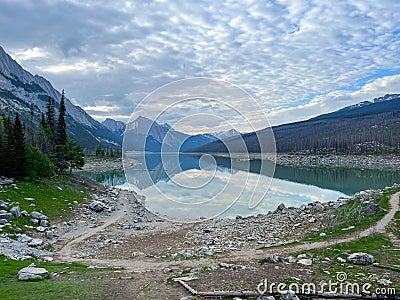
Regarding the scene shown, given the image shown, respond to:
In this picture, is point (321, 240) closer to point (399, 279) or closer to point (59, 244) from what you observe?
point (399, 279)

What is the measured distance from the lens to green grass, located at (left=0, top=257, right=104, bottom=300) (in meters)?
9.94

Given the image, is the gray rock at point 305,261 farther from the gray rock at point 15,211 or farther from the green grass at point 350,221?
the gray rock at point 15,211

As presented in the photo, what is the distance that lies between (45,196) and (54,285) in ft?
71.2

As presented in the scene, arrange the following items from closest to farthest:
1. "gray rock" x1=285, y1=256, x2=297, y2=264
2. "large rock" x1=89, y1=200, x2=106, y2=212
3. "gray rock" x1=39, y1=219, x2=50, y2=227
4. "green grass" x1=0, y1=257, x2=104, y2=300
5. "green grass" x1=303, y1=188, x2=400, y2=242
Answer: "green grass" x1=0, y1=257, x2=104, y2=300, "gray rock" x1=285, y1=256, x2=297, y2=264, "green grass" x1=303, y1=188, x2=400, y2=242, "gray rock" x1=39, y1=219, x2=50, y2=227, "large rock" x1=89, y1=200, x2=106, y2=212

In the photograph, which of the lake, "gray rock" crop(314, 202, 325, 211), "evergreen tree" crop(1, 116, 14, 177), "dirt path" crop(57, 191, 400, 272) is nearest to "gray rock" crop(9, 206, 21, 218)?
"dirt path" crop(57, 191, 400, 272)

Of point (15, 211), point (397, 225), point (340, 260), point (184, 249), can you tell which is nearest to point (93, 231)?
point (15, 211)

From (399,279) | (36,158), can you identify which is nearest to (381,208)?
(399,279)

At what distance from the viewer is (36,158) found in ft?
115

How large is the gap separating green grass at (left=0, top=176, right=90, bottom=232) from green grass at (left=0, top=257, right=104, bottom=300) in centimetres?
824

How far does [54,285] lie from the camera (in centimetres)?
1103

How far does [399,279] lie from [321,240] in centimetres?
746

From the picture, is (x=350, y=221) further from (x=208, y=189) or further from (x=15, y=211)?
(x=15, y=211)

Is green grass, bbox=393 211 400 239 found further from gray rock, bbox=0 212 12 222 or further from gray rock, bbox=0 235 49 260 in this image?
gray rock, bbox=0 212 12 222

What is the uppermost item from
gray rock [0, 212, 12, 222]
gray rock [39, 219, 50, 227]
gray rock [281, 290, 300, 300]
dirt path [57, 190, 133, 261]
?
gray rock [0, 212, 12, 222]
